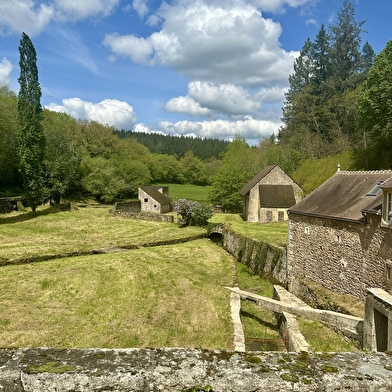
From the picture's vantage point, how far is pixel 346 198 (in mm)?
16266

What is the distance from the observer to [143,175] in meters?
67.2

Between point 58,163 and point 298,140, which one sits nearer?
point 58,163

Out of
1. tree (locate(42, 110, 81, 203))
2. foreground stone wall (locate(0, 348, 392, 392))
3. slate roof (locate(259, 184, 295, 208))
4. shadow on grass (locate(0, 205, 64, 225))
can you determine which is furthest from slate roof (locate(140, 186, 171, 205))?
foreground stone wall (locate(0, 348, 392, 392))

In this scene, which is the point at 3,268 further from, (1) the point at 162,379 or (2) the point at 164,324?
(1) the point at 162,379

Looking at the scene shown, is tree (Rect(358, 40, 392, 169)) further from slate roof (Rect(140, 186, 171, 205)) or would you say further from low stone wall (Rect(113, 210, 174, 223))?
slate roof (Rect(140, 186, 171, 205))

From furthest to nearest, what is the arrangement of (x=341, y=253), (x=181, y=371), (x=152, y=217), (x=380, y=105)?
(x=152, y=217) < (x=380, y=105) < (x=341, y=253) < (x=181, y=371)

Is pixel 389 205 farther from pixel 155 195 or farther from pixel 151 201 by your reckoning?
pixel 155 195

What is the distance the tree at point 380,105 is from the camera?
97.8 feet

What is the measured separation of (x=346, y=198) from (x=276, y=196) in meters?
23.4

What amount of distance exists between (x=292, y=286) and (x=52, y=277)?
1433 centimetres

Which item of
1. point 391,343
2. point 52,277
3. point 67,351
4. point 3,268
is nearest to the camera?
point 67,351

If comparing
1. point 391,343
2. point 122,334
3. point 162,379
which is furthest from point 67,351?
point 122,334

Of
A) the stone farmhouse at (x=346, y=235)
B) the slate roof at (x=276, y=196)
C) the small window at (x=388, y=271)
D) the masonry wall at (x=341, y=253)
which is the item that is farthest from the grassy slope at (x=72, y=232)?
the small window at (x=388, y=271)

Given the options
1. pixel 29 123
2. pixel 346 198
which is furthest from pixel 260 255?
pixel 29 123
